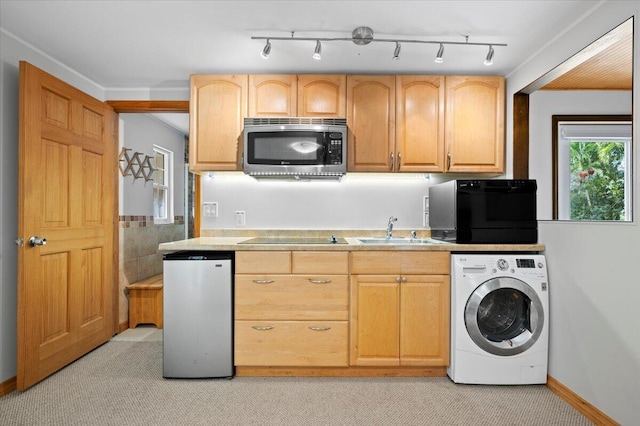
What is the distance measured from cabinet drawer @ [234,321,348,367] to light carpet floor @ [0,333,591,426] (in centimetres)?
13

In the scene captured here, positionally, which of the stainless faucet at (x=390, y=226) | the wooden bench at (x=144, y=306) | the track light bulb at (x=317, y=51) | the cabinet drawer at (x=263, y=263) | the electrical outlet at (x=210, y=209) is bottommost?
the wooden bench at (x=144, y=306)

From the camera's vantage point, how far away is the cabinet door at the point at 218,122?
2.88 metres

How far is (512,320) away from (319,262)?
138 cm

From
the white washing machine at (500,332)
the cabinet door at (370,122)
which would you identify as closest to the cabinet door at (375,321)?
the white washing machine at (500,332)

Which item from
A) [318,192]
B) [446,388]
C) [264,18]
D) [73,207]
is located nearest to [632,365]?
[446,388]

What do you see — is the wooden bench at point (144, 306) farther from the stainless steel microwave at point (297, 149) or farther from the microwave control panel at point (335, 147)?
the microwave control panel at point (335, 147)

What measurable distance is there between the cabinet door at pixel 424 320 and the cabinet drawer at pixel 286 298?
0.43 metres

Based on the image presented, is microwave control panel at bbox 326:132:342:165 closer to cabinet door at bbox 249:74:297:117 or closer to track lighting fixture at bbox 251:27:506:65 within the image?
cabinet door at bbox 249:74:297:117

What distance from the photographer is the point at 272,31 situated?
2326 millimetres

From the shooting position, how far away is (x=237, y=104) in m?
2.88

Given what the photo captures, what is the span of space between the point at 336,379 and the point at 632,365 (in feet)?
5.40

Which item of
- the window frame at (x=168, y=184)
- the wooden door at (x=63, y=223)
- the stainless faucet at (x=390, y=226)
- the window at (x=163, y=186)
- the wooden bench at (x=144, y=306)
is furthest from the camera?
the window frame at (x=168, y=184)

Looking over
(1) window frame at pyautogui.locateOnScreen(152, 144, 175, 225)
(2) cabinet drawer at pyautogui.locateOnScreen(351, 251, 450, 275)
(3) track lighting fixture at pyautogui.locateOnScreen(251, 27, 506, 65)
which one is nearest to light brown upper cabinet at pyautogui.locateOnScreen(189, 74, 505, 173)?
(3) track lighting fixture at pyautogui.locateOnScreen(251, 27, 506, 65)

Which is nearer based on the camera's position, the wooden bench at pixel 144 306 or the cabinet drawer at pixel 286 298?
the cabinet drawer at pixel 286 298
